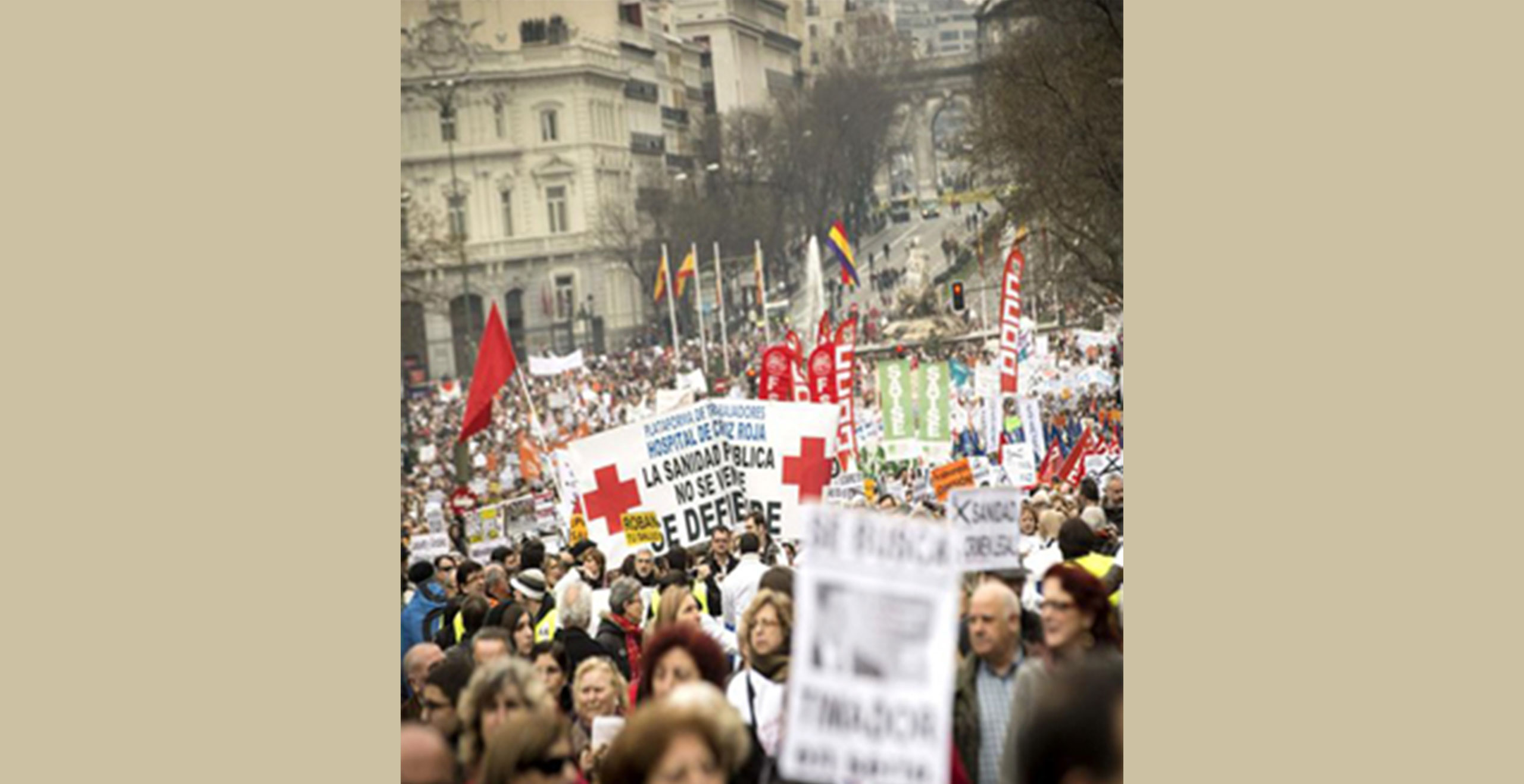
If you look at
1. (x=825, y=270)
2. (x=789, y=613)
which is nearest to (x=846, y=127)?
(x=825, y=270)

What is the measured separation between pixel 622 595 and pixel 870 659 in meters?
8.31

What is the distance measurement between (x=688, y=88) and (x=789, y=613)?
123m

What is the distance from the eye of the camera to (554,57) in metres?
126

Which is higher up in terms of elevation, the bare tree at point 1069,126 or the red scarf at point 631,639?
the bare tree at point 1069,126

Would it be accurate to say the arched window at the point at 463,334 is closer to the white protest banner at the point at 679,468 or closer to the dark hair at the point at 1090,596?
the white protest banner at the point at 679,468

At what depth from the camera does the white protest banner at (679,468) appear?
1803cm

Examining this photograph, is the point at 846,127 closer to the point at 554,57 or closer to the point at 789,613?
the point at 554,57

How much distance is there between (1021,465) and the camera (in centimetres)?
2662

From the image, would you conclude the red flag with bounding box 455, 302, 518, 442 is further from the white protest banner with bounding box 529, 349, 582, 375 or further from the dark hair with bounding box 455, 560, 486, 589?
the white protest banner with bounding box 529, 349, 582, 375

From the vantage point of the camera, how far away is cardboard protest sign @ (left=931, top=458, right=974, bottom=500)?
22.2m

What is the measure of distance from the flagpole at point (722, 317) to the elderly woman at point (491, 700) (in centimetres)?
8062

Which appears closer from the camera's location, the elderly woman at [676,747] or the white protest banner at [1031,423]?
the elderly woman at [676,747]

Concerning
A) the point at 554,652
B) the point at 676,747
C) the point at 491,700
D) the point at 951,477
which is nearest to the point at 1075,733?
the point at 676,747

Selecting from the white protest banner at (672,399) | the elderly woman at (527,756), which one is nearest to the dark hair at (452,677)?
the elderly woman at (527,756)
